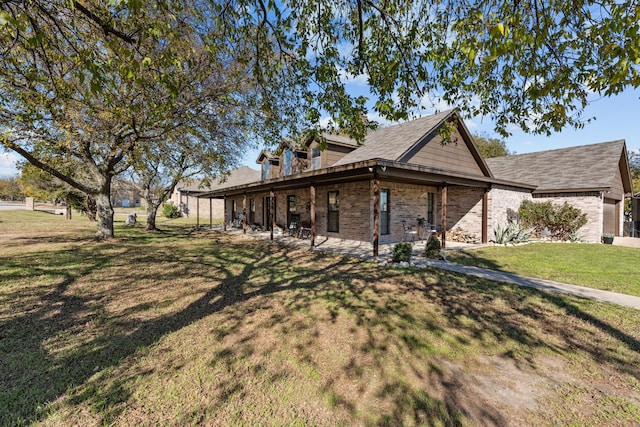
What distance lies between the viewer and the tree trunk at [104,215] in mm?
12641

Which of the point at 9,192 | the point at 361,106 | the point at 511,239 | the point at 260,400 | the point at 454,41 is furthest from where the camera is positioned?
the point at 9,192

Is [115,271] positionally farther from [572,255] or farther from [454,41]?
[572,255]

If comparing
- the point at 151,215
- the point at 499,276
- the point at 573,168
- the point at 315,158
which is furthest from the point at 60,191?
the point at 573,168

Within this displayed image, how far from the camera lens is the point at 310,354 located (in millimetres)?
3270

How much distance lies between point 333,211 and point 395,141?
450 centimetres

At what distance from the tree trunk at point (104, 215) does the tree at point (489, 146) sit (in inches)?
1539

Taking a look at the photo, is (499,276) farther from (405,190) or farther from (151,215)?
(151,215)

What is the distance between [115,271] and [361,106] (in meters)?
7.26

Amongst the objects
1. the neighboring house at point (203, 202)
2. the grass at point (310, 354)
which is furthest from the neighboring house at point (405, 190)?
the neighboring house at point (203, 202)

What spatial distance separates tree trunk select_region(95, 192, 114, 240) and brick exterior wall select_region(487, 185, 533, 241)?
57.7ft

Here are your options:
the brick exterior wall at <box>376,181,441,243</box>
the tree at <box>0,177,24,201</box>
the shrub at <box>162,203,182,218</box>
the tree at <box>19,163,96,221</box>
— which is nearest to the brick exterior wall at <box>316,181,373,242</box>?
the brick exterior wall at <box>376,181,441,243</box>

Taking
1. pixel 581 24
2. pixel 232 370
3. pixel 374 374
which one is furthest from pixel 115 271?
pixel 581 24

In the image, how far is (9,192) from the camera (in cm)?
6438

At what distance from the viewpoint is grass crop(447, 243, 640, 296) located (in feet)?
21.0
